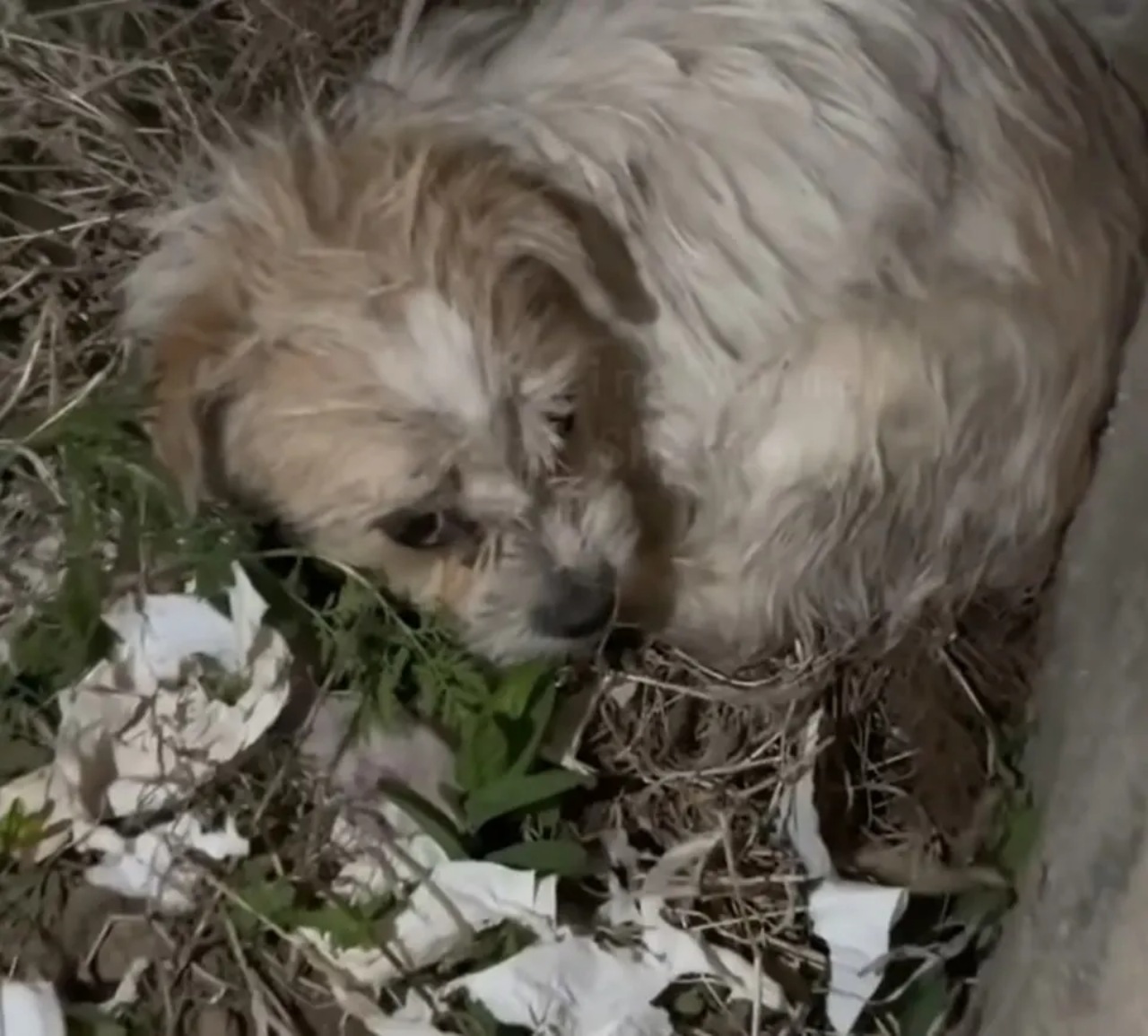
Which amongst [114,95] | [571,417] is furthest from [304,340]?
[114,95]

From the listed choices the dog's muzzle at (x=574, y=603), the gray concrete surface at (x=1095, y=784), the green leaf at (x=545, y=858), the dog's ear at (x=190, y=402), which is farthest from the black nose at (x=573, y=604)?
the gray concrete surface at (x=1095, y=784)

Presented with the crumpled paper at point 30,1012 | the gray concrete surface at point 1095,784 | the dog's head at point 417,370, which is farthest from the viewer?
the crumpled paper at point 30,1012

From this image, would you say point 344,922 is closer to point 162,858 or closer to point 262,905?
point 262,905

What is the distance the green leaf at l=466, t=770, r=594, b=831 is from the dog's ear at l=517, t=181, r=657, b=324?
57 centimetres

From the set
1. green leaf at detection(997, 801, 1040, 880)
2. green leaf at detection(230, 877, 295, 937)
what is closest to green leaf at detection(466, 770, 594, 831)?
green leaf at detection(230, 877, 295, 937)

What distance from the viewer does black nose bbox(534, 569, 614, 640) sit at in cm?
199

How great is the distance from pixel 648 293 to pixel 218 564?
0.62 m

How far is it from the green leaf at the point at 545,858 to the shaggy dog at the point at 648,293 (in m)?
0.24

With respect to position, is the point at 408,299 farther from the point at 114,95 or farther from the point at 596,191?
the point at 114,95

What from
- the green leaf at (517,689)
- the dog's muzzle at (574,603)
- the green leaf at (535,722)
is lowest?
the green leaf at (535,722)

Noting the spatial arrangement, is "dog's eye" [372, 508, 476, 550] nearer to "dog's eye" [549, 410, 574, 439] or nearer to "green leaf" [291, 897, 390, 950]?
"dog's eye" [549, 410, 574, 439]

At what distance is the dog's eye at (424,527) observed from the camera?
191cm

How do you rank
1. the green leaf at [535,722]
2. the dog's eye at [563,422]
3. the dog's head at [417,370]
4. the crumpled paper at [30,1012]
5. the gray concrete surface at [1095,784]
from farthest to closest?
the green leaf at [535,722] < the crumpled paper at [30,1012] < the dog's eye at [563,422] < the dog's head at [417,370] < the gray concrete surface at [1095,784]

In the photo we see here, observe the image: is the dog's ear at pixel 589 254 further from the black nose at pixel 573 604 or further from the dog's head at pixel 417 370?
the black nose at pixel 573 604
